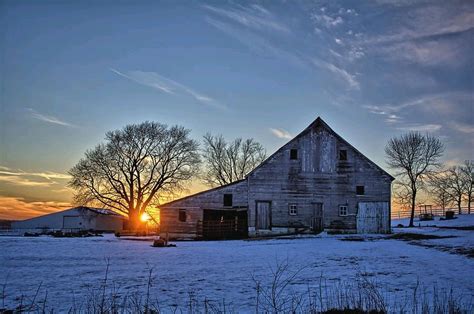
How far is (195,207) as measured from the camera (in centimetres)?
3547

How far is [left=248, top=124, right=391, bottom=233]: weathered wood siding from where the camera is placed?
34656 millimetres

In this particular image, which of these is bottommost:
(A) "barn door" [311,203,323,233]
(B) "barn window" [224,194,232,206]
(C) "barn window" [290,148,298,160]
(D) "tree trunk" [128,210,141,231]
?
(D) "tree trunk" [128,210,141,231]

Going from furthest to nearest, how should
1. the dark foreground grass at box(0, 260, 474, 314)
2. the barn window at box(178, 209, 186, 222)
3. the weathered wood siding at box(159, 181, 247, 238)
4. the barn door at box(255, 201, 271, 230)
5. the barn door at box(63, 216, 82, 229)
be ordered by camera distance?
the barn door at box(63, 216, 82, 229)
the barn window at box(178, 209, 186, 222)
the weathered wood siding at box(159, 181, 247, 238)
the barn door at box(255, 201, 271, 230)
the dark foreground grass at box(0, 260, 474, 314)

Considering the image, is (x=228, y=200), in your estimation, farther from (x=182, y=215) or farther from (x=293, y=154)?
(x=293, y=154)

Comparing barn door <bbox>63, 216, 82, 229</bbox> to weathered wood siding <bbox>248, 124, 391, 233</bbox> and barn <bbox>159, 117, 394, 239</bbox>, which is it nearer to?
barn <bbox>159, 117, 394, 239</bbox>

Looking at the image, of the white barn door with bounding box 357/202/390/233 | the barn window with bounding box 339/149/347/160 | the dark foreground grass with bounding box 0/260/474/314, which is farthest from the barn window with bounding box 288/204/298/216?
the dark foreground grass with bounding box 0/260/474/314

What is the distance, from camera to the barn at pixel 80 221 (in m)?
65.7

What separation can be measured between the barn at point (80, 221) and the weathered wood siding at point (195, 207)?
30.8 meters

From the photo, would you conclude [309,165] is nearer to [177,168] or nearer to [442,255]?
[442,255]

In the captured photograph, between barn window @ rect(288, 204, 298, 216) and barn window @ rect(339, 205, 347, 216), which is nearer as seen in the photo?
barn window @ rect(288, 204, 298, 216)

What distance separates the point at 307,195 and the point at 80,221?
145 feet

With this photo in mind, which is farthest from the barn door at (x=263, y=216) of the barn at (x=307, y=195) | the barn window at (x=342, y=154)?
the barn window at (x=342, y=154)

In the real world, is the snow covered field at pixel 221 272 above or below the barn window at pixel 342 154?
below

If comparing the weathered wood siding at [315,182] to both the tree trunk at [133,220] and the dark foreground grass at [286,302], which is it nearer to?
the dark foreground grass at [286,302]
